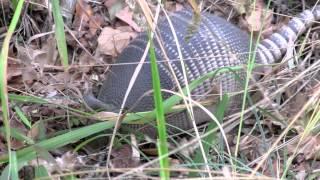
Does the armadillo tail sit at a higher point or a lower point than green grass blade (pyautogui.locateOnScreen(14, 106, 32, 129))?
higher

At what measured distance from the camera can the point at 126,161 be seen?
92.7 inches

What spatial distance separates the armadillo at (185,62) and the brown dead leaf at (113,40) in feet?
1.19

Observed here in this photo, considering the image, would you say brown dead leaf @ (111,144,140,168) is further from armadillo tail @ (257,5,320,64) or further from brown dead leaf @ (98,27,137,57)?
armadillo tail @ (257,5,320,64)

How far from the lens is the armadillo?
9.29 feet

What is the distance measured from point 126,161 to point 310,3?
183 cm

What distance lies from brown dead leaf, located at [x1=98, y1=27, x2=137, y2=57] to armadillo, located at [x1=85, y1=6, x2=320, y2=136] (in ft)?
1.19

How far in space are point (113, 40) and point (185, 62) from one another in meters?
0.63

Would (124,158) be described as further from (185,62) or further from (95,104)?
(185,62)

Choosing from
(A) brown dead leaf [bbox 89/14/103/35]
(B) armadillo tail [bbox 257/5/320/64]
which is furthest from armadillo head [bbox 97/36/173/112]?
(B) armadillo tail [bbox 257/5/320/64]

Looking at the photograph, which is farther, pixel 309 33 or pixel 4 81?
pixel 309 33

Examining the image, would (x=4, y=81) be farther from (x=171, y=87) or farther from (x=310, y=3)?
(x=310, y=3)

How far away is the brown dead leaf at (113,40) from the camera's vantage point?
11.4 feet

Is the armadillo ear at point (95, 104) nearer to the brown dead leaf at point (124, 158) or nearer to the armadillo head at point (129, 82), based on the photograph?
the armadillo head at point (129, 82)

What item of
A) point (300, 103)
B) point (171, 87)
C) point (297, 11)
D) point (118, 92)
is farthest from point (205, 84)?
point (300, 103)
